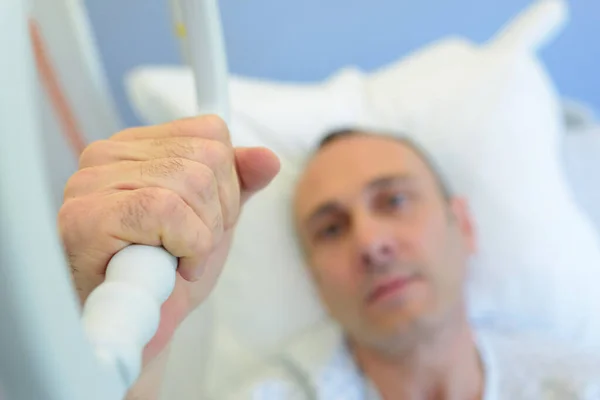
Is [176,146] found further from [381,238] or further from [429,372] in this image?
[429,372]

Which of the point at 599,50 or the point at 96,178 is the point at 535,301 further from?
the point at 96,178

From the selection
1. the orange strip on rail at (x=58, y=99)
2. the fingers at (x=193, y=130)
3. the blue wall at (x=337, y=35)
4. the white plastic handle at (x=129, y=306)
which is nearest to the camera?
the white plastic handle at (x=129, y=306)

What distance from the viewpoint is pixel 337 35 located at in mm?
1401

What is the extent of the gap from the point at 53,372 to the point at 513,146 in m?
1.08

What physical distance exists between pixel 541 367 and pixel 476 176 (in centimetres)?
37

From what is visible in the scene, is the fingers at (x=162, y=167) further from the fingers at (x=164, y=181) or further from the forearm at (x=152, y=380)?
the forearm at (x=152, y=380)

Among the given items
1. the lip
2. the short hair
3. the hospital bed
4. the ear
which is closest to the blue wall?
the hospital bed

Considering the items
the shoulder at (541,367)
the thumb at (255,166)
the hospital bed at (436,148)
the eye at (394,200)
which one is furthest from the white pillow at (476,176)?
the thumb at (255,166)

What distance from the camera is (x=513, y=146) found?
118 centimetres

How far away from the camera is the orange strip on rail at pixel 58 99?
2.99 feet

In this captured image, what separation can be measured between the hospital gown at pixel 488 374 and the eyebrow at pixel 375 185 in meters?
0.22

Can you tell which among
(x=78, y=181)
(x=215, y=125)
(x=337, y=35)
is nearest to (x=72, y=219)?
(x=78, y=181)

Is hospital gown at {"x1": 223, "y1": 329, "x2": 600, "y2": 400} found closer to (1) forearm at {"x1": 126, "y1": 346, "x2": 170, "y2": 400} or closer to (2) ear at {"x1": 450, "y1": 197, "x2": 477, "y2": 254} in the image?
(2) ear at {"x1": 450, "y1": 197, "x2": 477, "y2": 254}

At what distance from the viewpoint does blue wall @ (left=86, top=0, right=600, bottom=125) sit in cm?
130
